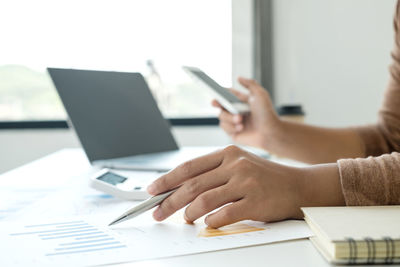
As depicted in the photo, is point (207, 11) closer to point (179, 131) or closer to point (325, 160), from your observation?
point (179, 131)

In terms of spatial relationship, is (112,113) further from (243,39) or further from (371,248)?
(243,39)

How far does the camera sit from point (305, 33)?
7.30 ft

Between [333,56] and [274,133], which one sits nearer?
[274,133]

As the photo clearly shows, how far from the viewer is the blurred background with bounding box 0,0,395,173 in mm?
2205

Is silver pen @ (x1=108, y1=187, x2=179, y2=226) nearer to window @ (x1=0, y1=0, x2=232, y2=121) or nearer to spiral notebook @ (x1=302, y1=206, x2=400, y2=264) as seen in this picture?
spiral notebook @ (x1=302, y1=206, x2=400, y2=264)

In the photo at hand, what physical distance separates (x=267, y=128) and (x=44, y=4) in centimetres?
165

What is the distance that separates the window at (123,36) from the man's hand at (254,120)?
3.69 feet

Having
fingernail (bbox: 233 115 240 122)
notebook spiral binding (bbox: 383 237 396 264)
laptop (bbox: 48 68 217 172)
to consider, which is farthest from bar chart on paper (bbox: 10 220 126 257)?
fingernail (bbox: 233 115 240 122)

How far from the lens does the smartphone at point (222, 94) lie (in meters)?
1.09

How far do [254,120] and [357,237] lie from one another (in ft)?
2.61

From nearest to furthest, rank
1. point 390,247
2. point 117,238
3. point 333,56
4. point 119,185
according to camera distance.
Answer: point 390,247, point 117,238, point 119,185, point 333,56

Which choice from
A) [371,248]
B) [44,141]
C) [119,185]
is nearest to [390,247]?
[371,248]

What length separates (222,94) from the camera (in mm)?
1112

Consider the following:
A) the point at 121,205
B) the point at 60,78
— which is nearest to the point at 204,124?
the point at 60,78
